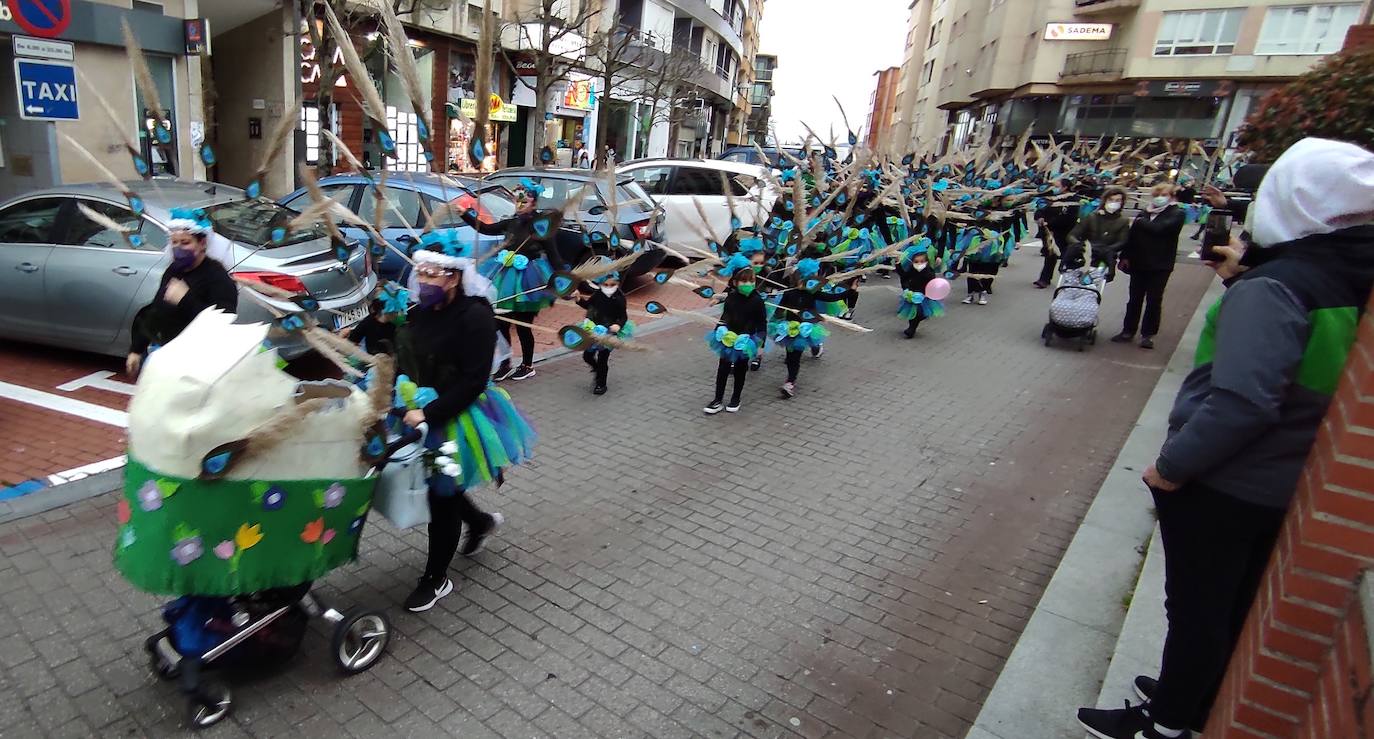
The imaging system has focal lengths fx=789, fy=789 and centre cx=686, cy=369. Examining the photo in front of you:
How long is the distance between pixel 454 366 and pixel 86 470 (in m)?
3.00

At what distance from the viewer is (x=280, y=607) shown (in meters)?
3.08

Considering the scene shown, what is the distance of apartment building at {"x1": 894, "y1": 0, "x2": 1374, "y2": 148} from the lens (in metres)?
33.6

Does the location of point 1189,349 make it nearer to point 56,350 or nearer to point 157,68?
point 56,350

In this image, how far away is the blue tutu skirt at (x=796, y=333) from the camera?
7.01m

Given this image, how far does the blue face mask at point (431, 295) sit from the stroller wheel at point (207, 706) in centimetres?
169

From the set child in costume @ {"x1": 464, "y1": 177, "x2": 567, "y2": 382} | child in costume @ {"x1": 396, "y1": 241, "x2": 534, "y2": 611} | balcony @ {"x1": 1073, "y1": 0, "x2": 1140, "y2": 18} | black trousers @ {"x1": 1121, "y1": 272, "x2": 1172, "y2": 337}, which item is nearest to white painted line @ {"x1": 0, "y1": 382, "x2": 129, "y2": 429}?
child in costume @ {"x1": 464, "y1": 177, "x2": 567, "y2": 382}

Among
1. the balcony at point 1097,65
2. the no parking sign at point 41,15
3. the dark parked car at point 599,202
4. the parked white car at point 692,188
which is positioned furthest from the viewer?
the balcony at point 1097,65

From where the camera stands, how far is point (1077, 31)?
3988 cm

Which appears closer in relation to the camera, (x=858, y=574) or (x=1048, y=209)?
(x=858, y=574)

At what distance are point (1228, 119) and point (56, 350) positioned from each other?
141 ft

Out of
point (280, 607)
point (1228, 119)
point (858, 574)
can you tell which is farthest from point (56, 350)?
point (1228, 119)

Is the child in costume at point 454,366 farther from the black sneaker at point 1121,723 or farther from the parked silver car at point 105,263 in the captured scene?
the parked silver car at point 105,263

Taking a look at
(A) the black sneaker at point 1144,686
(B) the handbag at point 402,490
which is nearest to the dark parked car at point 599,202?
(B) the handbag at point 402,490

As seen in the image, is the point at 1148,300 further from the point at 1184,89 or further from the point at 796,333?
the point at 1184,89
